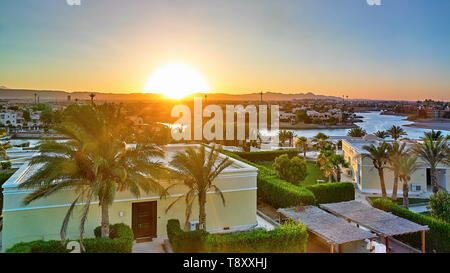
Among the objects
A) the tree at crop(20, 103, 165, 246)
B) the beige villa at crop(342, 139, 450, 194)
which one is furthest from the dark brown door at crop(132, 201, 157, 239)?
the beige villa at crop(342, 139, 450, 194)

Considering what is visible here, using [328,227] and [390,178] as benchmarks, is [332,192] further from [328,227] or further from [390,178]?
[328,227]

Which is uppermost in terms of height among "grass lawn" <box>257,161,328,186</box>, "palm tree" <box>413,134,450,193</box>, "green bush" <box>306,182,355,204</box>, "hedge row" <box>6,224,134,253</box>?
"palm tree" <box>413,134,450,193</box>

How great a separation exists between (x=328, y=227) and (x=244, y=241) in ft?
10.9

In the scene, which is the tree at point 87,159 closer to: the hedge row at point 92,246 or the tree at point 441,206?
the hedge row at point 92,246

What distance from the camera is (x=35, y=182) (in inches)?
277

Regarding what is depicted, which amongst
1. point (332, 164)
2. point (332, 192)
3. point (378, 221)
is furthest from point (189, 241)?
point (332, 164)

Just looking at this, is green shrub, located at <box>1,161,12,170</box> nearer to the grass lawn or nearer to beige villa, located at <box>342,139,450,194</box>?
the grass lawn

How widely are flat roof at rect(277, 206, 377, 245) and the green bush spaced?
3256mm

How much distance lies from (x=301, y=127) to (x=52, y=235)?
86.3 m

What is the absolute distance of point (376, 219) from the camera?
10.5 m

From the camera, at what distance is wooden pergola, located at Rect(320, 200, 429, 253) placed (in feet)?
31.7

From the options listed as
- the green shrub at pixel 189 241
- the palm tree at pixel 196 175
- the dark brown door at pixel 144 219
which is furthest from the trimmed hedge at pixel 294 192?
the dark brown door at pixel 144 219

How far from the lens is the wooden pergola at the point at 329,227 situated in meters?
8.88
